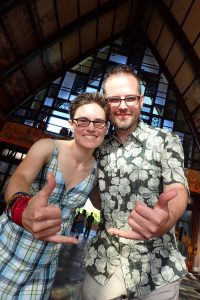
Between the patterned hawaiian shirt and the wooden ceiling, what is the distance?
22.8ft

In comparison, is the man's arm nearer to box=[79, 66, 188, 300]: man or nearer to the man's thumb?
the man's thumb

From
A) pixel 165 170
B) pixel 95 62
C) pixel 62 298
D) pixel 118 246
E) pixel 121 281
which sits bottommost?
pixel 62 298

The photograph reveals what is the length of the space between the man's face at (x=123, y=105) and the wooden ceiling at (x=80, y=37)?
21.7 ft

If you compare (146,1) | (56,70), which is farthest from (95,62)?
(146,1)

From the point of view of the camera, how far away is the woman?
1.10 meters

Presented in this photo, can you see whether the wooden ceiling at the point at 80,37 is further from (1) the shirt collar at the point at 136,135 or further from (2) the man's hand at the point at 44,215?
(2) the man's hand at the point at 44,215

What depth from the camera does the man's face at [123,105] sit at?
1.47m

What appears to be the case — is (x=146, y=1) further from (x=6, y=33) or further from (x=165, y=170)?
(x=165, y=170)

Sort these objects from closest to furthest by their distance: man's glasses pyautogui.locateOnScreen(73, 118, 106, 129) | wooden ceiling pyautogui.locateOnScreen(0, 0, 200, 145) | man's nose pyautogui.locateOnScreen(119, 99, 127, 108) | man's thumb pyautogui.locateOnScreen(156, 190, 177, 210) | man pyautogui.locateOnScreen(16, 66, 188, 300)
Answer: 1. man's thumb pyautogui.locateOnScreen(156, 190, 177, 210)
2. man pyautogui.locateOnScreen(16, 66, 188, 300)
3. man's glasses pyautogui.locateOnScreen(73, 118, 106, 129)
4. man's nose pyautogui.locateOnScreen(119, 99, 127, 108)
5. wooden ceiling pyautogui.locateOnScreen(0, 0, 200, 145)

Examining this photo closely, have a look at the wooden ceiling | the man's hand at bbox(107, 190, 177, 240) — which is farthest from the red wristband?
the wooden ceiling

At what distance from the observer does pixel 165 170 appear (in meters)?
1.32

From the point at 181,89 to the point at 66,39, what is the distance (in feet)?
17.3

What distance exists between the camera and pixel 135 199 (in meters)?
1.34

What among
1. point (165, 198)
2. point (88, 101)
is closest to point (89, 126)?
point (88, 101)
